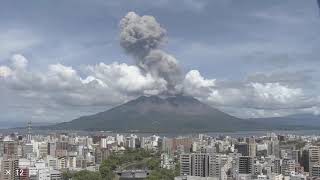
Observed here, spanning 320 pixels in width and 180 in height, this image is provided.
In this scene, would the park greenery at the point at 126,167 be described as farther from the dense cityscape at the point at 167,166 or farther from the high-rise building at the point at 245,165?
the high-rise building at the point at 245,165

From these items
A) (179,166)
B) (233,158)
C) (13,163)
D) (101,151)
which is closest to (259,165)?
(233,158)

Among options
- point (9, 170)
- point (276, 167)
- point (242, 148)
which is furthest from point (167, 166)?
point (242, 148)

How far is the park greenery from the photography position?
17797 mm

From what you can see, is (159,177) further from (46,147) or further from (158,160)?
(46,147)

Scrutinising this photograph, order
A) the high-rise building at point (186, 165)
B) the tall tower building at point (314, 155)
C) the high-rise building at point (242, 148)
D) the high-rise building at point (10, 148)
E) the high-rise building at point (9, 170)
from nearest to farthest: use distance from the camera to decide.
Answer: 1. the high-rise building at point (9, 170)
2. the high-rise building at point (186, 165)
3. the tall tower building at point (314, 155)
4. the high-rise building at point (10, 148)
5. the high-rise building at point (242, 148)

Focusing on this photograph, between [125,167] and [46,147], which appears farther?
[46,147]

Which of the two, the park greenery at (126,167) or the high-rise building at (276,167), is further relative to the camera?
the high-rise building at (276,167)

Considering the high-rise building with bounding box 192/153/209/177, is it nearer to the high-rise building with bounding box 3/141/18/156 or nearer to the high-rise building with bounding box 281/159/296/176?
the high-rise building with bounding box 281/159/296/176

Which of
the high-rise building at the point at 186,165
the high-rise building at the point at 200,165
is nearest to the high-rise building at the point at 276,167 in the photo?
the high-rise building at the point at 200,165

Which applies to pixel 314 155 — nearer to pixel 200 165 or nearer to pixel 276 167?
pixel 276 167

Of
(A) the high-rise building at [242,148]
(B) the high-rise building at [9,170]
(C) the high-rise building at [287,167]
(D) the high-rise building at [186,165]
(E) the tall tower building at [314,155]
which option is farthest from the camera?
(A) the high-rise building at [242,148]

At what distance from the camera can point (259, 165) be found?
1970 centimetres

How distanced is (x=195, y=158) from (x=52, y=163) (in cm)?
630

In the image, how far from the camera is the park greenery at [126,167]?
17797mm
